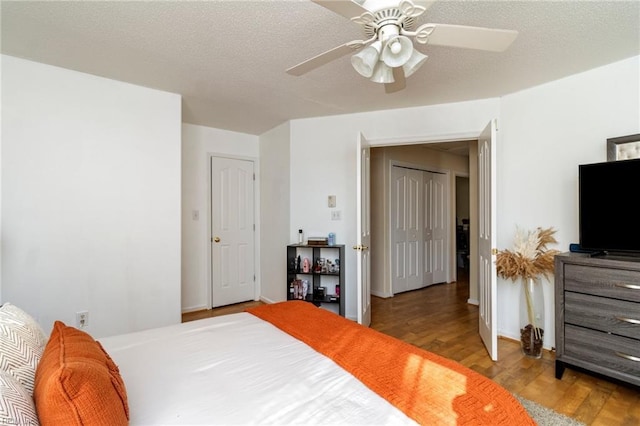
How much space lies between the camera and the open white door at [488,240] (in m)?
2.59

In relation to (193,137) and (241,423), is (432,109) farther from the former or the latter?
(241,423)

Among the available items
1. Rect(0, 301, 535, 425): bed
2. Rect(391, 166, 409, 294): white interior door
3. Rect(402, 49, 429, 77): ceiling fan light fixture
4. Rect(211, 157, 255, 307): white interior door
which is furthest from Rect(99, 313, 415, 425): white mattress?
Rect(391, 166, 409, 294): white interior door

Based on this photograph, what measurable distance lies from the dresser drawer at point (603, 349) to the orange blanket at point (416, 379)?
5.28 ft

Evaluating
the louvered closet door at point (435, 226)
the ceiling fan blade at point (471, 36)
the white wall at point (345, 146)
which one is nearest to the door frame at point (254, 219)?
the white wall at point (345, 146)

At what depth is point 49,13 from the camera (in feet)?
6.06

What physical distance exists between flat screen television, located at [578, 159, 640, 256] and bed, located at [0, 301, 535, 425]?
1.89m

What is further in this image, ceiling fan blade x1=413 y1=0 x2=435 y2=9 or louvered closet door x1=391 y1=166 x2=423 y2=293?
louvered closet door x1=391 y1=166 x2=423 y2=293

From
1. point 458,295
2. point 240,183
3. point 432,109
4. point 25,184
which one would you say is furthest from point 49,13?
point 458,295

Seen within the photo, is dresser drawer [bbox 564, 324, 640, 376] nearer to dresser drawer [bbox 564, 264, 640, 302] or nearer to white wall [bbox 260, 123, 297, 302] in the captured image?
dresser drawer [bbox 564, 264, 640, 302]

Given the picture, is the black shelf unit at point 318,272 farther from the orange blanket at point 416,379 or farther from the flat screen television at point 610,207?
the flat screen television at point 610,207

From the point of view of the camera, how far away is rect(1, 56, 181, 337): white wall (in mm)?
2385

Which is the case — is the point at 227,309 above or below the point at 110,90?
below

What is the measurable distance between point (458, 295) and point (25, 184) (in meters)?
5.27

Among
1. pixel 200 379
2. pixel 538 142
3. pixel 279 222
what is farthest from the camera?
pixel 279 222
